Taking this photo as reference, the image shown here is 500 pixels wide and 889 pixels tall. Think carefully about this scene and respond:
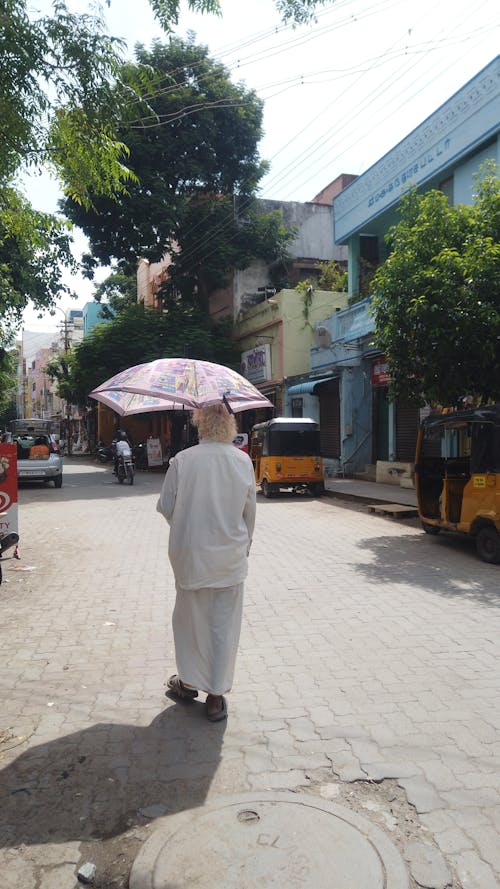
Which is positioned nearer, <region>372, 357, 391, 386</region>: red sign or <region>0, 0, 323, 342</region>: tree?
Answer: <region>0, 0, 323, 342</region>: tree

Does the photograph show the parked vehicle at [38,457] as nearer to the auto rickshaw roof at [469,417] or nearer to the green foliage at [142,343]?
the green foliage at [142,343]

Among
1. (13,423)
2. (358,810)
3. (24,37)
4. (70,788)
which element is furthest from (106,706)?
(13,423)

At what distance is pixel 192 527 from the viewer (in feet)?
12.1

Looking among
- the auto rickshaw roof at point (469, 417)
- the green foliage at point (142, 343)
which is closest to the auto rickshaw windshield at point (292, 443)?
the auto rickshaw roof at point (469, 417)

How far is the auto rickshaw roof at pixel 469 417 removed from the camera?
809cm

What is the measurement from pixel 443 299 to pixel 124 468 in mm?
13374

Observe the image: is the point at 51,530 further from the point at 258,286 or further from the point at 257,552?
the point at 258,286

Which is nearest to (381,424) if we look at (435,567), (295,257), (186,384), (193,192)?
(295,257)

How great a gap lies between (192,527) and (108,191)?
156 inches

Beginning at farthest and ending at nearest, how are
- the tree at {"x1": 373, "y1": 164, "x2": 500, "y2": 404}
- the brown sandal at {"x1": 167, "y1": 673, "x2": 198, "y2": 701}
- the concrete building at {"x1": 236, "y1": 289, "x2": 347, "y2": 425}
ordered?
1. the concrete building at {"x1": 236, "y1": 289, "x2": 347, "y2": 425}
2. the tree at {"x1": 373, "y1": 164, "x2": 500, "y2": 404}
3. the brown sandal at {"x1": 167, "y1": 673, "x2": 198, "y2": 701}

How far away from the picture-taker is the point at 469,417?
8469mm

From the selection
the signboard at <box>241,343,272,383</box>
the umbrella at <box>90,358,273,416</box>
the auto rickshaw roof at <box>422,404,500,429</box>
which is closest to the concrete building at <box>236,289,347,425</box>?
the signboard at <box>241,343,272,383</box>

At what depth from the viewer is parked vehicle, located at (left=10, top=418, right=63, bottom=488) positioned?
19.3m

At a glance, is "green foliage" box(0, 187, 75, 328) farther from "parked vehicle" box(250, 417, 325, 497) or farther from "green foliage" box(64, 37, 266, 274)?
"parked vehicle" box(250, 417, 325, 497)
